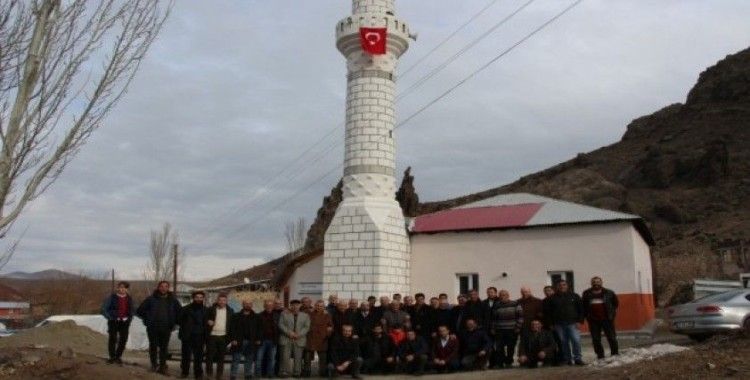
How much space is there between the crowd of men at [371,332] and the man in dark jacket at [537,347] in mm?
18

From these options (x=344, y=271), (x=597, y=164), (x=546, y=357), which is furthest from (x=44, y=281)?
(x=597, y=164)

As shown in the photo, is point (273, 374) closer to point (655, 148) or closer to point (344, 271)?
point (344, 271)

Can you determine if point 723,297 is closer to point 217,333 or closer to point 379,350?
point 379,350

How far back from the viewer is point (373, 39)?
1998 cm

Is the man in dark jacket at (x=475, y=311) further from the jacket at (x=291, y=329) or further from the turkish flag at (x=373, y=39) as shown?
the turkish flag at (x=373, y=39)

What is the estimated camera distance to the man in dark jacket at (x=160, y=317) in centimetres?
1135

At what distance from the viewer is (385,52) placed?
66.5ft

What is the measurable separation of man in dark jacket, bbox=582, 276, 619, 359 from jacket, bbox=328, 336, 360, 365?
13.7 feet

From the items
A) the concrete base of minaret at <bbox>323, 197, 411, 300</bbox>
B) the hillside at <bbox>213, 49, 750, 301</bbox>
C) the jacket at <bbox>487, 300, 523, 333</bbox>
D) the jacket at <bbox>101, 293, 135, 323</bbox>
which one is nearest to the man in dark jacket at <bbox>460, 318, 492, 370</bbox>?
the jacket at <bbox>487, 300, 523, 333</bbox>

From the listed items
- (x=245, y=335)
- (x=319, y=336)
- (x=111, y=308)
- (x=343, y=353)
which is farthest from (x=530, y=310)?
(x=111, y=308)

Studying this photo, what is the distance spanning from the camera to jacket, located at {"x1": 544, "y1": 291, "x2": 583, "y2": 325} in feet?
38.1

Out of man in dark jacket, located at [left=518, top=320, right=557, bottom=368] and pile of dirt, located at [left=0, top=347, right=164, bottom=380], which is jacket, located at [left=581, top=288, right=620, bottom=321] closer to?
man in dark jacket, located at [left=518, top=320, right=557, bottom=368]

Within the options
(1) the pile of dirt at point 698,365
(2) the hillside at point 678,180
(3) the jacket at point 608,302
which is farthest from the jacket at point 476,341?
(2) the hillside at point 678,180

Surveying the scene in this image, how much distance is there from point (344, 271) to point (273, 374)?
7.33 meters
